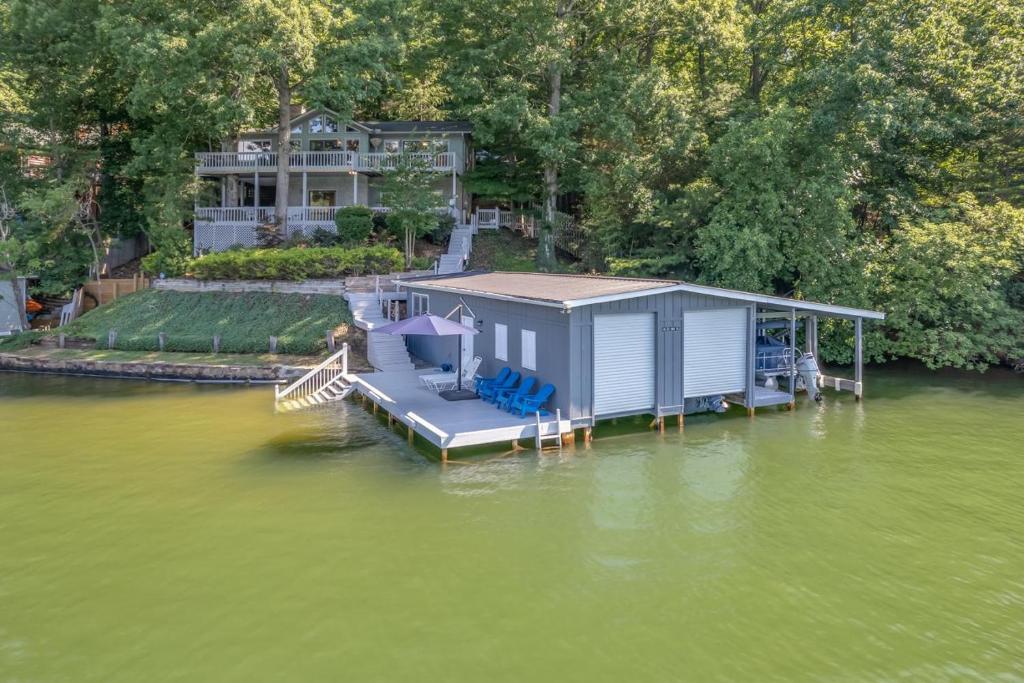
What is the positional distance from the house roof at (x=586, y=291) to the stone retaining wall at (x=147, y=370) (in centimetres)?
561

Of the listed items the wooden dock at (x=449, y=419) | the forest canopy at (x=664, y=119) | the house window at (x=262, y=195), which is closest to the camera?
the wooden dock at (x=449, y=419)

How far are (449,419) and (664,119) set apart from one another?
56.5 ft

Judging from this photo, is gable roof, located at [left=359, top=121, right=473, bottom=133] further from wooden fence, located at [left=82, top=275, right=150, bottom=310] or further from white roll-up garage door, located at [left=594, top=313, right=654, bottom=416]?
white roll-up garage door, located at [left=594, top=313, right=654, bottom=416]

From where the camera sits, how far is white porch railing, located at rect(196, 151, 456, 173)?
102ft

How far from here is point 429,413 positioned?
47.9 ft

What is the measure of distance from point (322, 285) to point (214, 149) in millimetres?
13948

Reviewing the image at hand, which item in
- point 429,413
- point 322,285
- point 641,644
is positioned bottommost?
point 641,644

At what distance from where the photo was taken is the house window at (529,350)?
15.0m

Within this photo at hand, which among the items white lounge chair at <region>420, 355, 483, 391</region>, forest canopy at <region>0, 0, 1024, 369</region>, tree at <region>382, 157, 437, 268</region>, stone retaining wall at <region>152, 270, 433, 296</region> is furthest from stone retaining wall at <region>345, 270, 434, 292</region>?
white lounge chair at <region>420, 355, 483, 391</region>

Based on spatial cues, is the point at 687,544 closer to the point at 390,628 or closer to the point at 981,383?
the point at 390,628

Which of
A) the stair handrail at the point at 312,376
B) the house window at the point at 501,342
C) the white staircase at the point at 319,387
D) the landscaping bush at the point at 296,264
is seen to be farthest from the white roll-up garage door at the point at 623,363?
the landscaping bush at the point at 296,264

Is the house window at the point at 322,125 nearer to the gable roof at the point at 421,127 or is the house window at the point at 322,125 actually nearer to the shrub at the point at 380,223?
the gable roof at the point at 421,127

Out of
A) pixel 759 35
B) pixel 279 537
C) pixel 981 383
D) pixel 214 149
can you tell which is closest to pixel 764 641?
pixel 279 537

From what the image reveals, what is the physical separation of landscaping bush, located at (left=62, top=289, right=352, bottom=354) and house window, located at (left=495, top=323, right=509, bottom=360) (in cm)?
754
